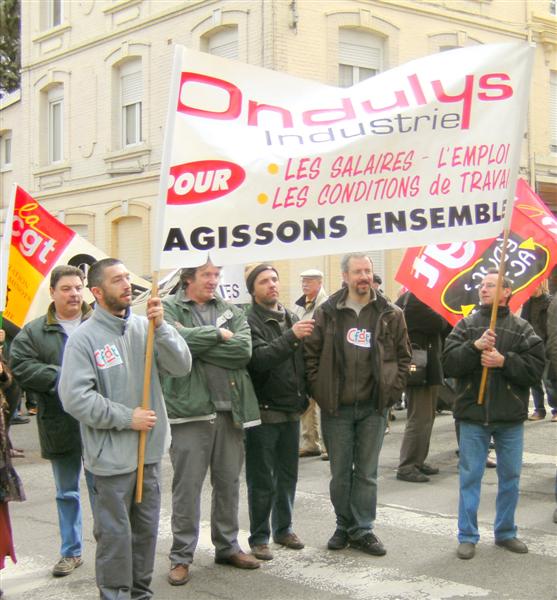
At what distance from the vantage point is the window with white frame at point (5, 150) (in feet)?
79.7

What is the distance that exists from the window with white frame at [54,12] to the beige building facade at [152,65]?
24mm

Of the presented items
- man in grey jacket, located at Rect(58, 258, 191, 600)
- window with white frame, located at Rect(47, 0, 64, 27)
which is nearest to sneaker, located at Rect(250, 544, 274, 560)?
man in grey jacket, located at Rect(58, 258, 191, 600)

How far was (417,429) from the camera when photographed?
838 cm

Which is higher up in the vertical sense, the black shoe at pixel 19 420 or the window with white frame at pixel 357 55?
the window with white frame at pixel 357 55

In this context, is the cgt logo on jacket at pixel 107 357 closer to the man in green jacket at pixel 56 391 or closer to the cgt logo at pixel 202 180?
the cgt logo at pixel 202 180

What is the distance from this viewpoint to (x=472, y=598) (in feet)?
16.8

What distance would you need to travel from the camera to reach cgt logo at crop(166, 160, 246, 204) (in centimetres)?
511

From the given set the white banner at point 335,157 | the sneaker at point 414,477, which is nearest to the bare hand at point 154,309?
the white banner at point 335,157

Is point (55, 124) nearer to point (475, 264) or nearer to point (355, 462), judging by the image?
point (475, 264)

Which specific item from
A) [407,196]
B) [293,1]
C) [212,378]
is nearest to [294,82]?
[407,196]

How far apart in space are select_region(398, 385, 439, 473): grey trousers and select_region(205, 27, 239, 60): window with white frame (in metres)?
9.86

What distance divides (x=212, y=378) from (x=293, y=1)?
1176cm

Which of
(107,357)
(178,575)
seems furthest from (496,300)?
(178,575)

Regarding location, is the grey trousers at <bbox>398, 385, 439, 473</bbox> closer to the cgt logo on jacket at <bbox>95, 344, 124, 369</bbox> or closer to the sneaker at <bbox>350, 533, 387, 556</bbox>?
the sneaker at <bbox>350, 533, 387, 556</bbox>
